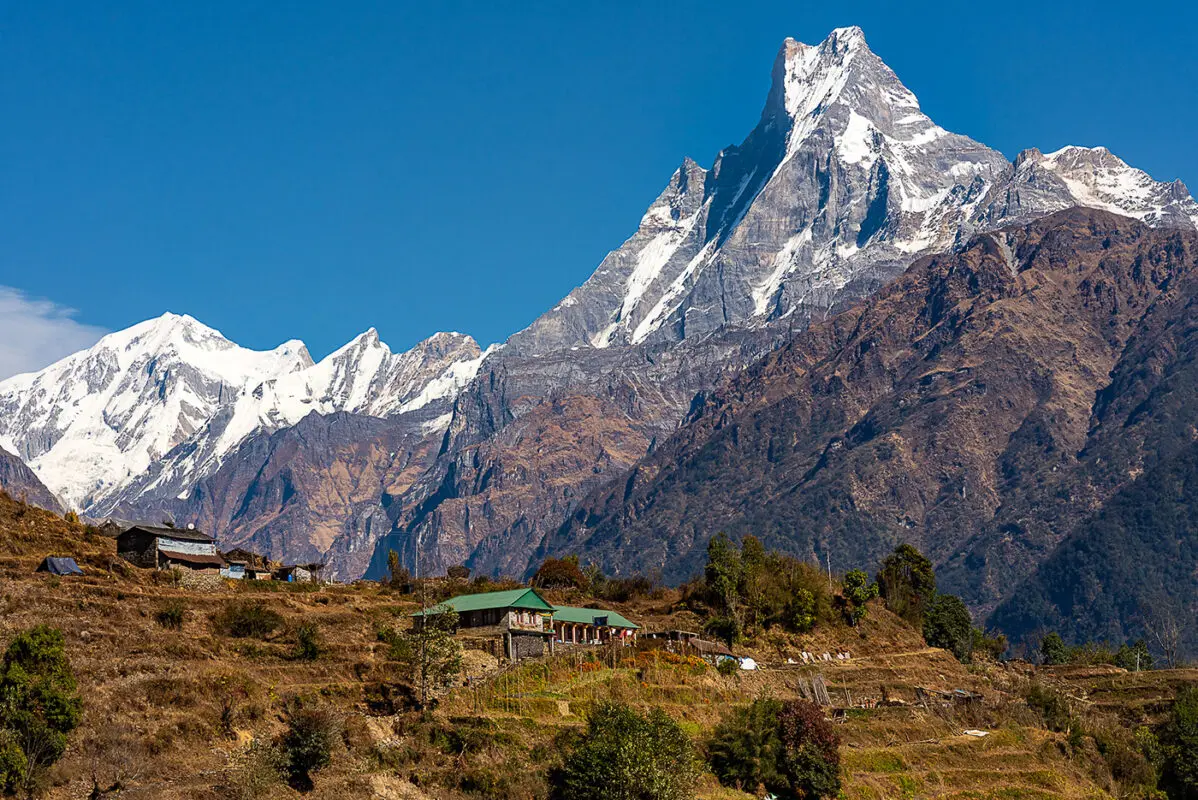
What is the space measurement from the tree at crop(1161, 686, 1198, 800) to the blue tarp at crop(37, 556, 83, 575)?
2993 inches

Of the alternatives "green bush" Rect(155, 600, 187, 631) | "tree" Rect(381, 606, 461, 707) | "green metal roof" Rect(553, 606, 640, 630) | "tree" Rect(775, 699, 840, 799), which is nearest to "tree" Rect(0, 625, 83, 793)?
"green bush" Rect(155, 600, 187, 631)

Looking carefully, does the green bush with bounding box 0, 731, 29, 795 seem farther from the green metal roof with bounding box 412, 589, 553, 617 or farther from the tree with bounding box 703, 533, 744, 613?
the tree with bounding box 703, 533, 744, 613

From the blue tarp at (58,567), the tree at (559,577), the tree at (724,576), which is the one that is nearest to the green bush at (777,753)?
the tree at (724,576)

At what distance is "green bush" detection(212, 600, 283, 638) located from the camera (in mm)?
86812

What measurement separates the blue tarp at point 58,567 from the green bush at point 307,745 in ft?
105

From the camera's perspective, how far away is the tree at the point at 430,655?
77.8 meters

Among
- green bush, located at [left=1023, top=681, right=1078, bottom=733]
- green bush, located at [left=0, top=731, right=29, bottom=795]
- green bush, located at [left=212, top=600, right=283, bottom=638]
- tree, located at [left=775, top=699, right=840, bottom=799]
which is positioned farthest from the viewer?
green bush, located at [left=1023, top=681, right=1078, bottom=733]

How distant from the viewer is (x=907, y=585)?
160 metres

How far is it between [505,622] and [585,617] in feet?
43.1

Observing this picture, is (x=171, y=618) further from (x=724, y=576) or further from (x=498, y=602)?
(x=724, y=576)

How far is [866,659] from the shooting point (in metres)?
122

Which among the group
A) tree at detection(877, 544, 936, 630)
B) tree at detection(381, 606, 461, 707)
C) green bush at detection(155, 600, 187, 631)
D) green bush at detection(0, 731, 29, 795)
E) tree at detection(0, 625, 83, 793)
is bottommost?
green bush at detection(0, 731, 29, 795)

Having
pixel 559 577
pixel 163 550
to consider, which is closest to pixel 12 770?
pixel 163 550

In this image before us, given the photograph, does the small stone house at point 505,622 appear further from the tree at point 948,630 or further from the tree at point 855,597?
the tree at point 948,630
